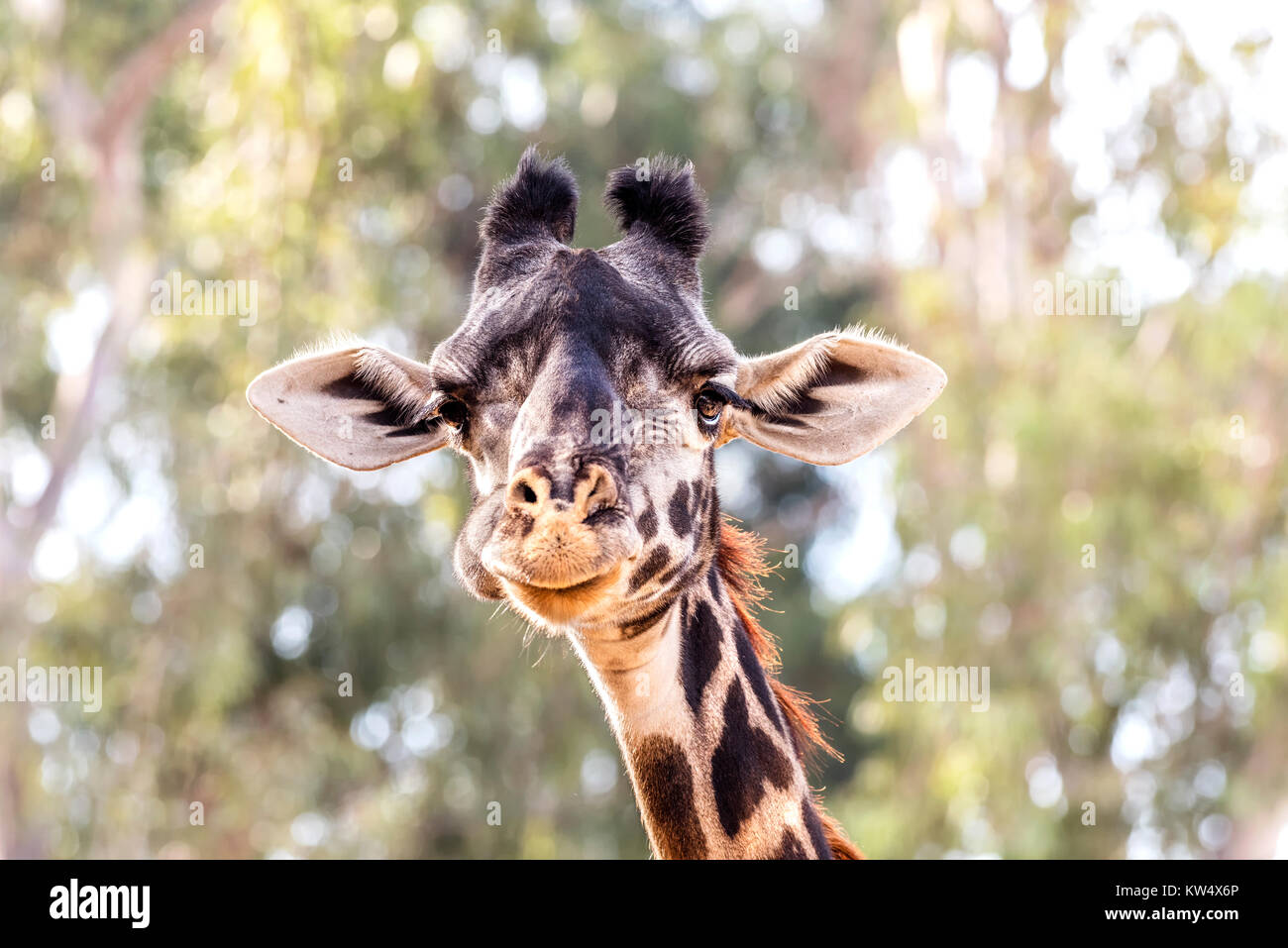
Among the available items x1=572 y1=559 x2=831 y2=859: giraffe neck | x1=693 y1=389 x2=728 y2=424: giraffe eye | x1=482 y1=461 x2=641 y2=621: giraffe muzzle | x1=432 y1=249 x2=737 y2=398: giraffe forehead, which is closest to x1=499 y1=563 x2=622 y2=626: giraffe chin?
x1=482 y1=461 x2=641 y2=621: giraffe muzzle

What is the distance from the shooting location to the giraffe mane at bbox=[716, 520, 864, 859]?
15.5 feet

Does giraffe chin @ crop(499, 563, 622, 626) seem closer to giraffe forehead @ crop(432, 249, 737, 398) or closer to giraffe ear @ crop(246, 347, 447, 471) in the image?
giraffe forehead @ crop(432, 249, 737, 398)

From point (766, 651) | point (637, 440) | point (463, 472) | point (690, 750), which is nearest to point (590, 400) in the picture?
point (637, 440)

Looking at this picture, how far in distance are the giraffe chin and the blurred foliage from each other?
10095mm

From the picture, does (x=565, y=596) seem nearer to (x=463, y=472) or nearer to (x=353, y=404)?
(x=353, y=404)

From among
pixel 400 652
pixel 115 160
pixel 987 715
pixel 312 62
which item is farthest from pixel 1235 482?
pixel 115 160

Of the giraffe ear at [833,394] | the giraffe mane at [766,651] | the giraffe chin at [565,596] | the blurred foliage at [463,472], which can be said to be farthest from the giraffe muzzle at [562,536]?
the blurred foliage at [463,472]

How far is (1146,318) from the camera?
48.1 feet

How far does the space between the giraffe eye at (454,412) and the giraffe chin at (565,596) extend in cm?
68

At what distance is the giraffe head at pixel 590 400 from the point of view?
369 centimetres

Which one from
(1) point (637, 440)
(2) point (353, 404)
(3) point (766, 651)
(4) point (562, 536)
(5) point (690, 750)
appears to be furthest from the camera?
(3) point (766, 651)

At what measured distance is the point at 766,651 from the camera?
16.2 ft

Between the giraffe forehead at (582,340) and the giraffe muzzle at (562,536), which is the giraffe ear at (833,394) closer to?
the giraffe forehead at (582,340)

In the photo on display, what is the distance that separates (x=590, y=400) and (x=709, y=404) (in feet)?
1.73
